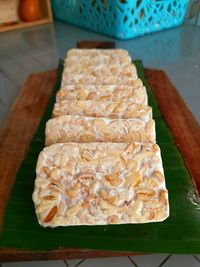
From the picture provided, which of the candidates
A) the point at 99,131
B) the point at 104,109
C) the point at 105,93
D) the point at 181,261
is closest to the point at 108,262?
the point at 181,261

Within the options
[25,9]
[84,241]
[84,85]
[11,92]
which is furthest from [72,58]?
[25,9]

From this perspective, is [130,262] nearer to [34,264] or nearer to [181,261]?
[181,261]

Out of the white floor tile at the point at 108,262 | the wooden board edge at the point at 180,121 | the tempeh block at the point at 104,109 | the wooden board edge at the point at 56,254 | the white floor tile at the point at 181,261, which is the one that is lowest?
the white floor tile at the point at 181,261

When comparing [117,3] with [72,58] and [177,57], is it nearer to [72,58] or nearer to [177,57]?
[177,57]

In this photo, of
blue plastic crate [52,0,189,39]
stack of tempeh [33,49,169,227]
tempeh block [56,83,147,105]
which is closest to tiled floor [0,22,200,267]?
blue plastic crate [52,0,189,39]

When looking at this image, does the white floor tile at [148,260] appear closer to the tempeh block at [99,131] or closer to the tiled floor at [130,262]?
the tiled floor at [130,262]

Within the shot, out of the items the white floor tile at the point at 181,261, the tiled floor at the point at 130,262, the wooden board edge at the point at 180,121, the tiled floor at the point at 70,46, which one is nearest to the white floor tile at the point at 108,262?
the tiled floor at the point at 130,262
